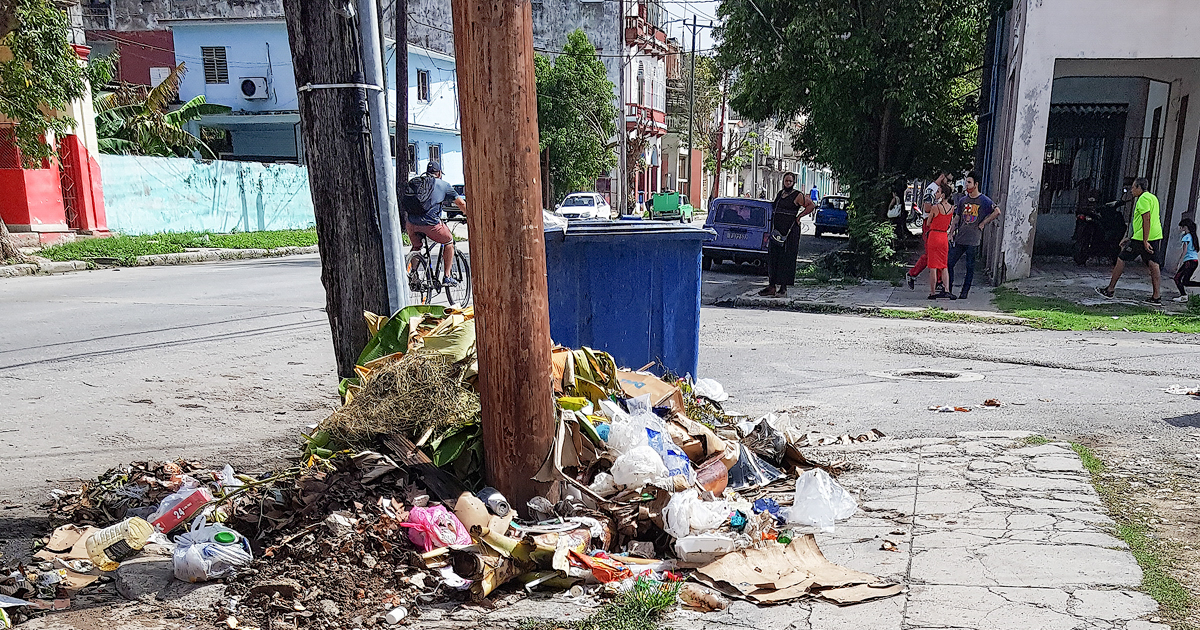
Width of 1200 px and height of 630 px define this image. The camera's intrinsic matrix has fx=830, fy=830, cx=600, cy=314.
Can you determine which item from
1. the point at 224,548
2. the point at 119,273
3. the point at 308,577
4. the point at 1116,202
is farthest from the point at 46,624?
the point at 1116,202

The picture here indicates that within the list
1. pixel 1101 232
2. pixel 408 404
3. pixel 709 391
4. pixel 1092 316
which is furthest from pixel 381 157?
pixel 1101 232

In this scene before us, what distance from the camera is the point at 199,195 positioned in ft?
77.2

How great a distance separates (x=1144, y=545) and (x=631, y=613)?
89.9 inches

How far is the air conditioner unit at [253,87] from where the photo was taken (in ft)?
104

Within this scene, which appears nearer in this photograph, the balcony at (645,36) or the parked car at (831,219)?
the parked car at (831,219)

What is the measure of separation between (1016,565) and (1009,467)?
1456 mm

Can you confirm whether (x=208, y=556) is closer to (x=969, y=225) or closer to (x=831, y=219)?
(x=969, y=225)

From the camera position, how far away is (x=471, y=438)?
12.9ft

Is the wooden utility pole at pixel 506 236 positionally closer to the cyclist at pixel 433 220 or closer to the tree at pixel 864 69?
the cyclist at pixel 433 220

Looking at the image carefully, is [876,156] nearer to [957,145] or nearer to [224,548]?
[957,145]

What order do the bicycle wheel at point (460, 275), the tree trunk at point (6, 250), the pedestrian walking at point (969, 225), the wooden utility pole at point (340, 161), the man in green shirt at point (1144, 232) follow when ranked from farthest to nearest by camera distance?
the tree trunk at point (6, 250)
the pedestrian walking at point (969, 225)
the man in green shirt at point (1144, 232)
the bicycle wheel at point (460, 275)
the wooden utility pole at point (340, 161)

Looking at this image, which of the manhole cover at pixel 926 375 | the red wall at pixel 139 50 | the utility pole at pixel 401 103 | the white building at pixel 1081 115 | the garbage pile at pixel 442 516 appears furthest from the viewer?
the red wall at pixel 139 50

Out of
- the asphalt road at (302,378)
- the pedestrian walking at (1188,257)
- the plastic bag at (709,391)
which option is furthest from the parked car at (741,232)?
the plastic bag at (709,391)

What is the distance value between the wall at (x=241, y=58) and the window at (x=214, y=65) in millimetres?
153
